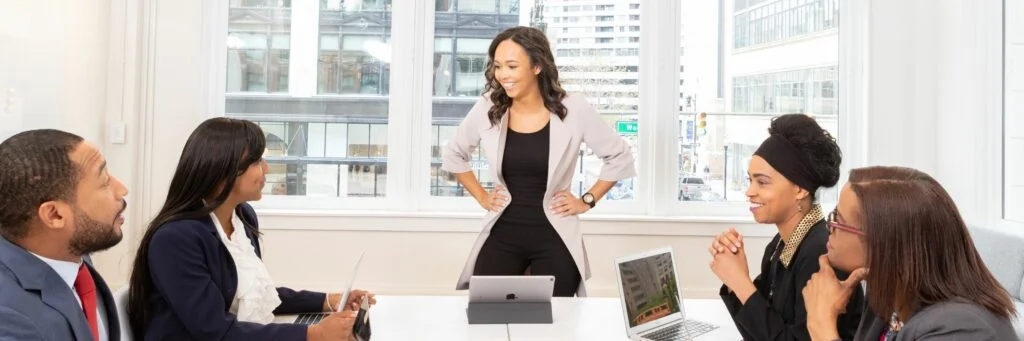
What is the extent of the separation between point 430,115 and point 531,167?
1.38m

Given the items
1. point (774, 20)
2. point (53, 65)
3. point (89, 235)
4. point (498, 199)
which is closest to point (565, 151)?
point (498, 199)

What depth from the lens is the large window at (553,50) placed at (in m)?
3.96

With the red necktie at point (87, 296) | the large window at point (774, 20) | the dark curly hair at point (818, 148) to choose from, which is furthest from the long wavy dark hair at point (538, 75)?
the large window at point (774, 20)

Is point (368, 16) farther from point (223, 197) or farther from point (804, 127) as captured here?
point (804, 127)

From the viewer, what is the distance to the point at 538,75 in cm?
273

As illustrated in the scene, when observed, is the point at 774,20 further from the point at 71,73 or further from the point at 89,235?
the point at 89,235

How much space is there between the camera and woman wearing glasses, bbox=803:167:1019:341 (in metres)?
1.15

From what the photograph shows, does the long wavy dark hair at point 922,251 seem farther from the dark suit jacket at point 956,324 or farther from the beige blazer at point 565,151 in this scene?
the beige blazer at point 565,151

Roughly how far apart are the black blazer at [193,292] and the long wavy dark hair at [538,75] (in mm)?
1259

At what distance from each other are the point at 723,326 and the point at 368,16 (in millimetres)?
2661

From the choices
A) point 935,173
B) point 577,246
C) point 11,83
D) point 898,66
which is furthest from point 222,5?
point 935,173

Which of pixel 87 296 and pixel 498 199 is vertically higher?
pixel 498 199

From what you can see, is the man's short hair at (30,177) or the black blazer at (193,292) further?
the black blazer at (193,292)

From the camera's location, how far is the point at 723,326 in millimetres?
1992
